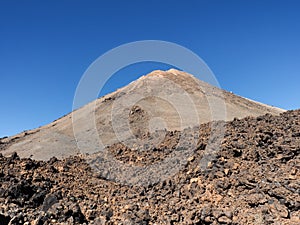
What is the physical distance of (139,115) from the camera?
28031mm

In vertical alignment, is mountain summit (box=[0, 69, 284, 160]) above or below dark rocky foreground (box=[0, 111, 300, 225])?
above

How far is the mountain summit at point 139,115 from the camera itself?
25.0m

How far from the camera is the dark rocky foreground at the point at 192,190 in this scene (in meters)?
6.52

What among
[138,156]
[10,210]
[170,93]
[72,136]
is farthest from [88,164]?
[170,93]

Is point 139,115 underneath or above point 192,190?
above

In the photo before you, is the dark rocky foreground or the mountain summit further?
the mountain summit

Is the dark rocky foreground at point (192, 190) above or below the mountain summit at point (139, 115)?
below

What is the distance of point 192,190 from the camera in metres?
7.68

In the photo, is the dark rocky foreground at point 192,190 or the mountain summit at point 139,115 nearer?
the dark rocky foreground at point 192,190

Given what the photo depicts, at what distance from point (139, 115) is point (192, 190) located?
67.2 ft

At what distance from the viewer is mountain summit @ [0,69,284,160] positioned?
25000mm

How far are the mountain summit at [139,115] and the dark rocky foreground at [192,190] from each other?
11.2m

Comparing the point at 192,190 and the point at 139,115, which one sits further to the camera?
the point at 139,115

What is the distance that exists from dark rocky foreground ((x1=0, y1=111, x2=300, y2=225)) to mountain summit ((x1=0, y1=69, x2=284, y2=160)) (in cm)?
1125
